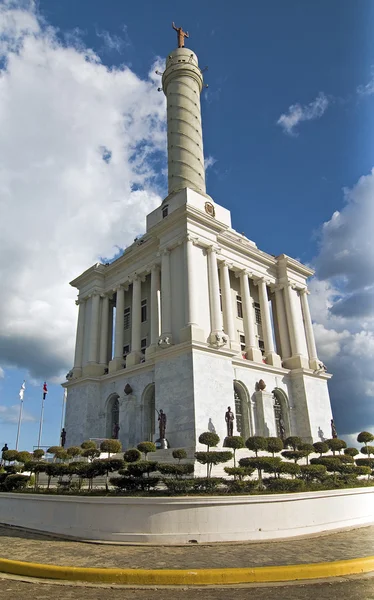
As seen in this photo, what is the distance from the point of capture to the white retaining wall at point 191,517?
539 inches

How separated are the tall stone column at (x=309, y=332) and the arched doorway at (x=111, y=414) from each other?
19.5 m

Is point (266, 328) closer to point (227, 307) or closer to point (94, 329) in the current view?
point (227, 307)

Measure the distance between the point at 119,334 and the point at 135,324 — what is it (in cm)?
281

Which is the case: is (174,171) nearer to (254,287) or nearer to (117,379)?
(254,287)

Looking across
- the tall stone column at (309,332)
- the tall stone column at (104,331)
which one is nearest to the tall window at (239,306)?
the tall stone column at (309,332)

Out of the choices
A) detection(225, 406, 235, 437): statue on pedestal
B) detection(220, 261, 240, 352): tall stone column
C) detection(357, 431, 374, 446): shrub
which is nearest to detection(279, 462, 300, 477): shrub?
detection(225, 406, 235, 437): statue on pedestal

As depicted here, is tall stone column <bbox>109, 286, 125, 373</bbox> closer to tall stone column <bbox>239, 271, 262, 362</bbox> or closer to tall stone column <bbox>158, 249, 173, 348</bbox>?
tall stone column <bbox>158, 249, 173, 348</bbox>

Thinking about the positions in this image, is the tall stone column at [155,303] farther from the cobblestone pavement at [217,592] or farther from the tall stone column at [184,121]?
the cobblestone pavement at [217,592]

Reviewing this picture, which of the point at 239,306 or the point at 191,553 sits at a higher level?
the point at 239,306

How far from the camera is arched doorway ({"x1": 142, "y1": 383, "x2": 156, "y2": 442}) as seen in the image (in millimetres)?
36844

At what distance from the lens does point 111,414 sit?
4106 centimetres

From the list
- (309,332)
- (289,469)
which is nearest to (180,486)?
(289,469)

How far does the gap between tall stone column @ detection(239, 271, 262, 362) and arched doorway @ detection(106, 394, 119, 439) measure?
42.7ft

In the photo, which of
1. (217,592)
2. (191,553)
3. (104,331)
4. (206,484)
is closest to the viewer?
(217,592)
